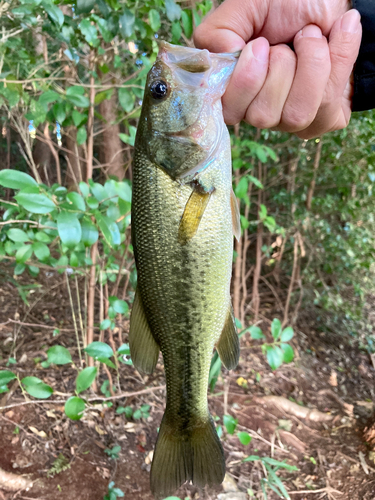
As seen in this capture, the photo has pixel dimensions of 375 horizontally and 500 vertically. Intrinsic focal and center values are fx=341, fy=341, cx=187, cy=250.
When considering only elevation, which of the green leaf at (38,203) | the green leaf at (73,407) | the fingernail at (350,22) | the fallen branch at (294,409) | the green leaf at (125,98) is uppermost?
the fingernail at (350,22)

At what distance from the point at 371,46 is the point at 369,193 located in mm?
2686

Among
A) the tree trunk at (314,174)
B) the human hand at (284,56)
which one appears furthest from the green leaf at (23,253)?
the tree trunk at (314,174)

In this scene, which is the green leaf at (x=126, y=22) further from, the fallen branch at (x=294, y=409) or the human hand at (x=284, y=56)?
the fallen branch at (x=294, y=409)

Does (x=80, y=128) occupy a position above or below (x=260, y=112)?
below

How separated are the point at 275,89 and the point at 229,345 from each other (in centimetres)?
91

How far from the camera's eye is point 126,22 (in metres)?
1.78

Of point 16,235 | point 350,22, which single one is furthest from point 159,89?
point 16,235

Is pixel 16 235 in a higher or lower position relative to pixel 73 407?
higher

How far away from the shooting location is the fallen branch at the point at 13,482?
2.17m

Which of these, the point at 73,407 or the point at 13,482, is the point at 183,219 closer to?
the point at 73,407

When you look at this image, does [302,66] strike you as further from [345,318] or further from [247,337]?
[345,318]

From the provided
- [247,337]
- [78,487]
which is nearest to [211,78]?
[78,487]

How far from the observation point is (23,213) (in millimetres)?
1924

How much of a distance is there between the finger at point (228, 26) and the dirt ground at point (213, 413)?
70.8 inches
